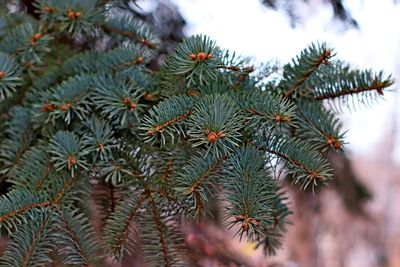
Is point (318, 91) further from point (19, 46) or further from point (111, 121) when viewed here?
point (19, 46)

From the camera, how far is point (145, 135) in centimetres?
55

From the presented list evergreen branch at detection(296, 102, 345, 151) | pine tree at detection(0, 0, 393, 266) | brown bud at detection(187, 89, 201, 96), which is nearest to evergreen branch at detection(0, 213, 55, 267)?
pine tree at detection(0, 0, 393, 266)

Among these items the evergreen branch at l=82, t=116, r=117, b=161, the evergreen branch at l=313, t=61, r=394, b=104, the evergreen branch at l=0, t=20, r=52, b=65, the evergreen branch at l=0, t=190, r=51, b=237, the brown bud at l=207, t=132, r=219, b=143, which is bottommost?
the evergreen branch at l=0, t=190, r=51, b=237

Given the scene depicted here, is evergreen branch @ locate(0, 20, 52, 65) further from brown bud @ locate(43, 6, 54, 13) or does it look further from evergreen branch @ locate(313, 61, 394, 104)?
evergreen branch @ locate(313, 61, 394, 104)

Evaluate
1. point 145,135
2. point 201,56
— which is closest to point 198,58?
point 201,56

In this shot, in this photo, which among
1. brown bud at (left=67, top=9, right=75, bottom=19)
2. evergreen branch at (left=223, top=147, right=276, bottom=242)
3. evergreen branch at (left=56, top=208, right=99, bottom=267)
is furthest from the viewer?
brown bud at (left=67, top=9, right=75, bottom=19)

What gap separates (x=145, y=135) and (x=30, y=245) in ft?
0.59

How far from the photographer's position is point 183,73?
56 cm

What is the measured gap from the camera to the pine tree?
51cm

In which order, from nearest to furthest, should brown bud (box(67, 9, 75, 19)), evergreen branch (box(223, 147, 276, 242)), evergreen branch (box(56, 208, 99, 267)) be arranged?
evergreen branch (box(223, 147, 276, 242)), evergreen branch (box(56, 208, 99, 267)), brown bud (box(67, 9, 75, 19))

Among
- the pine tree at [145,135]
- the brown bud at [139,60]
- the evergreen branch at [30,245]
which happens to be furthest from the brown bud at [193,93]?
the evergreen branch at [30,245]

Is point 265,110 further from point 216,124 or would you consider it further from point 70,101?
point 70,101

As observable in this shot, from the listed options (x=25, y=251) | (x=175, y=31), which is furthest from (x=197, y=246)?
(x=25, y=251)

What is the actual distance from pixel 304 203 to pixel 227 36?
3.37 ft
